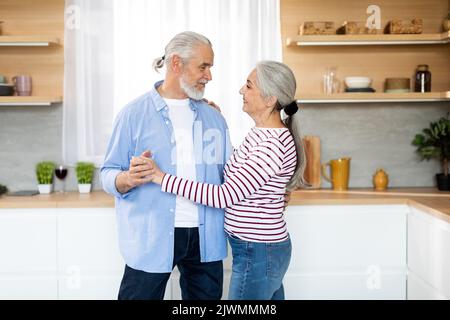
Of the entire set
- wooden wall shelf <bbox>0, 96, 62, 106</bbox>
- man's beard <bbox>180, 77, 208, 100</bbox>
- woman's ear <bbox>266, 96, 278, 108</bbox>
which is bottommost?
woman's ear <bbox>266, 96, 278, 108</bbox>

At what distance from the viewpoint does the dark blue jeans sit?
262 centimetres

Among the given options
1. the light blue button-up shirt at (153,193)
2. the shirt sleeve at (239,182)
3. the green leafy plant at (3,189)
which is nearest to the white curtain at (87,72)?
the green leafy plant at (3,189)

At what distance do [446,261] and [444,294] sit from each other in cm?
16

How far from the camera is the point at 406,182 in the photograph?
165 inches

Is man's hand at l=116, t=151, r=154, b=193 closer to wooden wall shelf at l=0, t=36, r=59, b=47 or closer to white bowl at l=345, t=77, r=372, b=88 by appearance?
wooden wall shelf at l=0, t=36, r=59, b=47

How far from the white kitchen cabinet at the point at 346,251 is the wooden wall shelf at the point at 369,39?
38.0 inches

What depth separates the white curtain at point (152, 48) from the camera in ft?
12.9

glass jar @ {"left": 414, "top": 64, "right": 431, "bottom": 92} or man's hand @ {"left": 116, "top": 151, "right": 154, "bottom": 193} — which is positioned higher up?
glass jar @ {"left": 414, "top": 64, "right": 431, "bottom": 92}

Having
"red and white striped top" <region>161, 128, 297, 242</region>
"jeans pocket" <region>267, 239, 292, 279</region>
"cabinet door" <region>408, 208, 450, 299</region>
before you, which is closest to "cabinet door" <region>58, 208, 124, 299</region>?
"red and white striped top" <region>161, 128, 297, 242</region>

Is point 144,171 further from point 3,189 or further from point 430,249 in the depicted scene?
point 3,189

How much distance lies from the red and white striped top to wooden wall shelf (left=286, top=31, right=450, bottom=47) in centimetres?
143

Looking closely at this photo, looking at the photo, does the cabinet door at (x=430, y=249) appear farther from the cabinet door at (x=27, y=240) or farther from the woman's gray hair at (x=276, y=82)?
the cabinet door at (x=27, y=240)

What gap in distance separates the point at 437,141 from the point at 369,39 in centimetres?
75
